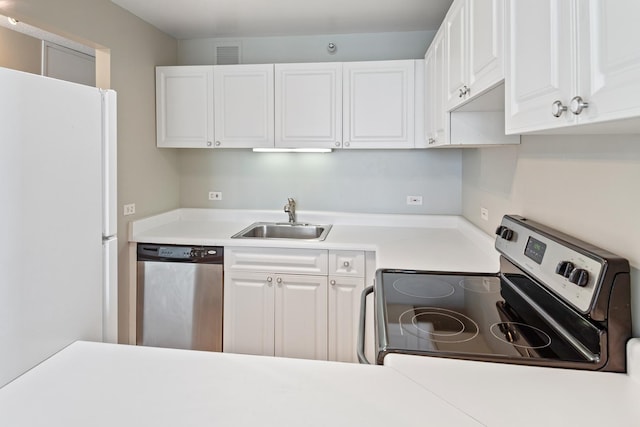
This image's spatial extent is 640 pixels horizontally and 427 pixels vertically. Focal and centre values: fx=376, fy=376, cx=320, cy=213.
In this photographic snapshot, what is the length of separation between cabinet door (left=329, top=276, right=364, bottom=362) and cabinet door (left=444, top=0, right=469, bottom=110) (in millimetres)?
1205

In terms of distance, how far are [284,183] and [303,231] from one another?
0.45 metres

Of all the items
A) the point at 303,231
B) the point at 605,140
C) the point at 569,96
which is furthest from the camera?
the point at 303,231

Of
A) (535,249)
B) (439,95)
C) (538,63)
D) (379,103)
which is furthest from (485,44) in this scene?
(379,103)

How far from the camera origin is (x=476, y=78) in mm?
1332

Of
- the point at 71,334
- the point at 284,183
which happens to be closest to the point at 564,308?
the point at 71,334

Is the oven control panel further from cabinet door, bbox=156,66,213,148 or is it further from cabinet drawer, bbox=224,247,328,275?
cabinet door, bbox=156,66,213,148

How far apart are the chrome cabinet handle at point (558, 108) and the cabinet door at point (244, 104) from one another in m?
2.25

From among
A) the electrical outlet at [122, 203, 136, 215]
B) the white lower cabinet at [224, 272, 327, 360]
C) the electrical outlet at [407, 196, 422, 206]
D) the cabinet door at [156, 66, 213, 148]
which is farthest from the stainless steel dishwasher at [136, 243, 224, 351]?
the electrical outlet at [407, 196, 422, 206]

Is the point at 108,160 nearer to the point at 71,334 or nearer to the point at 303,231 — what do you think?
the point at 71,334

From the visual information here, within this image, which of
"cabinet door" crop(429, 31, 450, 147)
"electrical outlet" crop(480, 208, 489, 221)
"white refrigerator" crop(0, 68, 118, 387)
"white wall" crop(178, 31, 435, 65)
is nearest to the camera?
"white refrigerator" crop(0, 68, 118, 387)

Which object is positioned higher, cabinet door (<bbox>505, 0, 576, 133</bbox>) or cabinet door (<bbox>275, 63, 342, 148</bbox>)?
cabinet door (<bbox>275, 63, 342, 148</bbox>)

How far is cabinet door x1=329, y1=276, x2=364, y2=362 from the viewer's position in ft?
7.82

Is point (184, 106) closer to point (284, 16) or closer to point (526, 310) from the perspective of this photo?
point (284, 16)

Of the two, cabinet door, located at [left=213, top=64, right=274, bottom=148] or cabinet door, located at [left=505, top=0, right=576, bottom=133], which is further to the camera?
cabinet door, located at [left=213, top=64, right=274, bottom=148]
